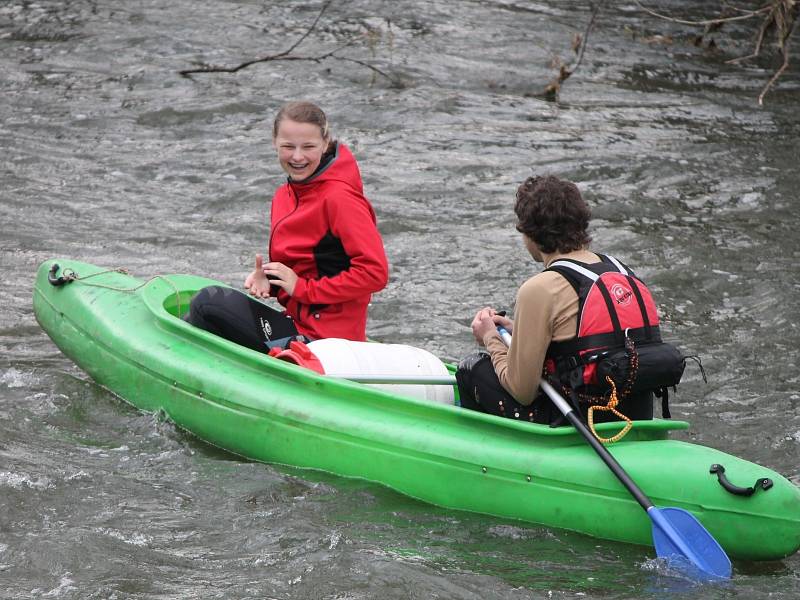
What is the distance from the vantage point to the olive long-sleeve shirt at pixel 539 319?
3832 millimetres

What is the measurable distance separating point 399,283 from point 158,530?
3.40 meters

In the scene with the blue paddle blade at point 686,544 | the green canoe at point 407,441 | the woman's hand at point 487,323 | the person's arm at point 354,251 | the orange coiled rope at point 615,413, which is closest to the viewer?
the blue paddle blade at point 686,544

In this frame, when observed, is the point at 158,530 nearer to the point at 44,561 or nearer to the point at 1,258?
the point at 44,561

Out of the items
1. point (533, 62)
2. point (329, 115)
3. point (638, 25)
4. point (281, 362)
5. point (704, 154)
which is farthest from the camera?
point (638, 25)

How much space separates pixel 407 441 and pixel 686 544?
1.07 metres

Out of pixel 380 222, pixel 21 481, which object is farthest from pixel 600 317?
pixel 380 222

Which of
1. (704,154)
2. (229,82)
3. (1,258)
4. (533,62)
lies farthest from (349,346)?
(533,62)

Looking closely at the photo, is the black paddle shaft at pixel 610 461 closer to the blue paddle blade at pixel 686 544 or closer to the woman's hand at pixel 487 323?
the blue paddle blade at pixel 686 544

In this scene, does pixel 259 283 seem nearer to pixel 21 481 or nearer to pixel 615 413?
pixel 21 481

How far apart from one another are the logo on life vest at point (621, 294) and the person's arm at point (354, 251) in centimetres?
112

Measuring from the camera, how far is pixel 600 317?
12.6 feet

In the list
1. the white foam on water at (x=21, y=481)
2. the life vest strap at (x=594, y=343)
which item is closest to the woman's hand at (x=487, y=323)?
the life vest strap at (x=594, y=343)

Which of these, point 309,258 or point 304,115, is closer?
point 304,115

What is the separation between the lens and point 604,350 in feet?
12.6
